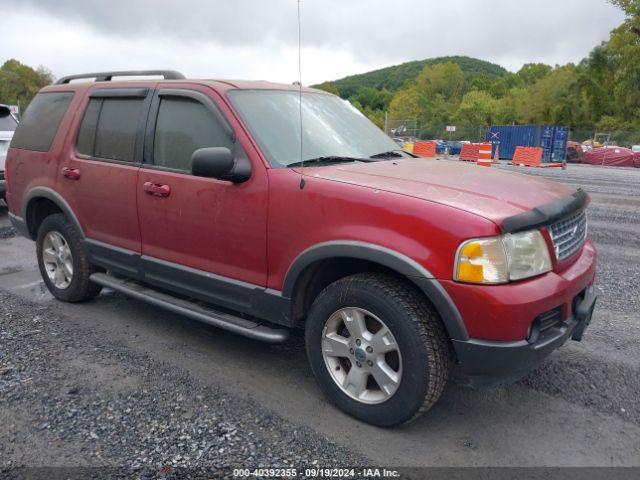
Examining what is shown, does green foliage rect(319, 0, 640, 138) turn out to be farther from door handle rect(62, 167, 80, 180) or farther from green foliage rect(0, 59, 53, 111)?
green foliage rect(0, 59, 53, 111)

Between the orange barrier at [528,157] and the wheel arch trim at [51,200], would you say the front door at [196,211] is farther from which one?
the orange barrier at [528,157]

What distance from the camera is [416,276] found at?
283cm

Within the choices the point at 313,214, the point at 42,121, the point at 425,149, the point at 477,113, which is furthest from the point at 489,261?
the point at 477,113

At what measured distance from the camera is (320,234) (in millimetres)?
3160

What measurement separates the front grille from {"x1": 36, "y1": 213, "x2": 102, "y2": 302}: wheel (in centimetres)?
366

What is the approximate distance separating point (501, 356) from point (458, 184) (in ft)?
3.31

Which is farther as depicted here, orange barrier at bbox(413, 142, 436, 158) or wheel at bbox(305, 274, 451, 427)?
orange barrier at bbox(413, 142, 436, 158)

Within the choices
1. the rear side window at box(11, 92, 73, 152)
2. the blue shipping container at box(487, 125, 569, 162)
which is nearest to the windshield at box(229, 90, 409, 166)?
the rear side window at box(11, 92, 73, 152)

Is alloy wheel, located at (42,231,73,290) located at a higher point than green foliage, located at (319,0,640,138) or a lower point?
lower

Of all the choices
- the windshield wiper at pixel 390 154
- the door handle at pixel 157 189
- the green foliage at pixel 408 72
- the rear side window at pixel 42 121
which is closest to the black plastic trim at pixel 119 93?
the rear side window at pixel 42 121

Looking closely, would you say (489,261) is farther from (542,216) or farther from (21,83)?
(21,83)

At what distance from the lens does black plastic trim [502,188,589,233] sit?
9.05ft

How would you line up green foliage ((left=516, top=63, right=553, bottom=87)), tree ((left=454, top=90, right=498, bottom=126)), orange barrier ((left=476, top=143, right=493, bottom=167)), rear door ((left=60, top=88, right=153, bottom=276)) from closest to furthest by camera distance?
rear door ((left=60, top=88, right=153, bottom=276))
orange barrier ((left=476, top=143, right=493, bottom=167))
tree ((left=454, top=90, right=498, bottom=126))
green foliage ((left=516, top=63, right=553, bottom=87))

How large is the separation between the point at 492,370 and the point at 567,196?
1.25 meters
